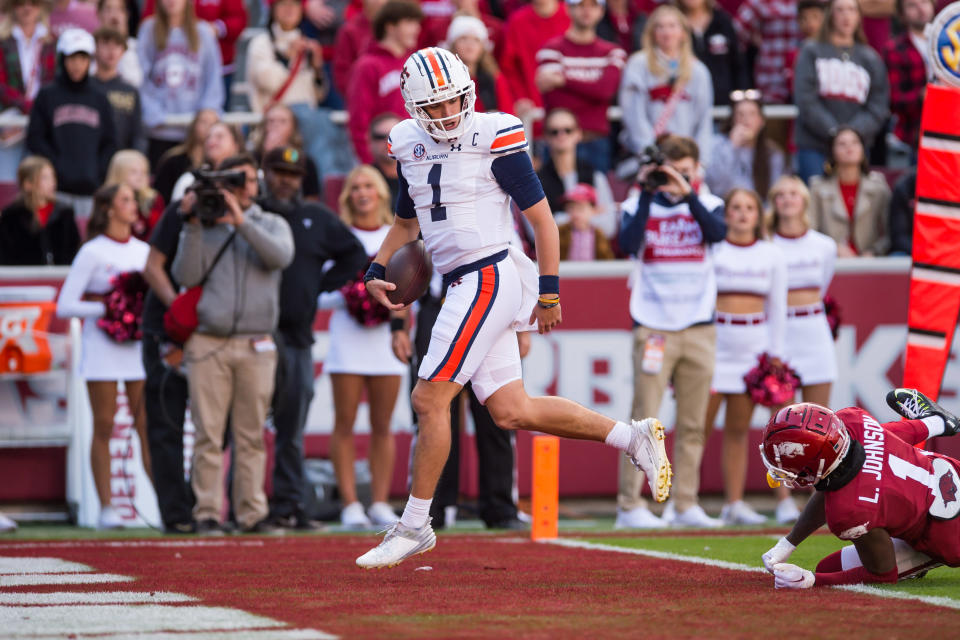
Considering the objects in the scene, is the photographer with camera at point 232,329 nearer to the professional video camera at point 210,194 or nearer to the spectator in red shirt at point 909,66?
the professional video camera at point 210,194

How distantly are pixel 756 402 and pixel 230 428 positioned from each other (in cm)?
358

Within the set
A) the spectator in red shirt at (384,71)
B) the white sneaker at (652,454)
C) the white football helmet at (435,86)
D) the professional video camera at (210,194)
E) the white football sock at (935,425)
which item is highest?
the spectator in red shirt at (384,71)

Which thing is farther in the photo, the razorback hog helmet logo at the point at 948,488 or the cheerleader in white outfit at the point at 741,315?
the cheerleader in white outfit at the point at 741,315

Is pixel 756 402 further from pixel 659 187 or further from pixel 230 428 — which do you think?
pixel 230 428

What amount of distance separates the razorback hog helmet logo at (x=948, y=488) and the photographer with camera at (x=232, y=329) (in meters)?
4.62

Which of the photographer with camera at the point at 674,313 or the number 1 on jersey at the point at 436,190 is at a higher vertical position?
the number 1 on jersey at the point at 436,190

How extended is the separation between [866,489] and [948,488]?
0.45m

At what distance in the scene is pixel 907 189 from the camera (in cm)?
1213

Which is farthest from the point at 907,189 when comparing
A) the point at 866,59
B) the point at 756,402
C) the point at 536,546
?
the point at 536,546

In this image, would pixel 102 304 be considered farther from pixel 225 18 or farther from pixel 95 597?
pixel 225 18

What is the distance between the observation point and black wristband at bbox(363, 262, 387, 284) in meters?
Answer: 6.55

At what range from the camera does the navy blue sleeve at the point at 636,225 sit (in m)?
9.69

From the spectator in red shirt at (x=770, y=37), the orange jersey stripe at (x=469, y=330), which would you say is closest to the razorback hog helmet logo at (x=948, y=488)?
the orange jersey stripe at (x=469, y=330)

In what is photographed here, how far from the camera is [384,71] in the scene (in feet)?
39.9
